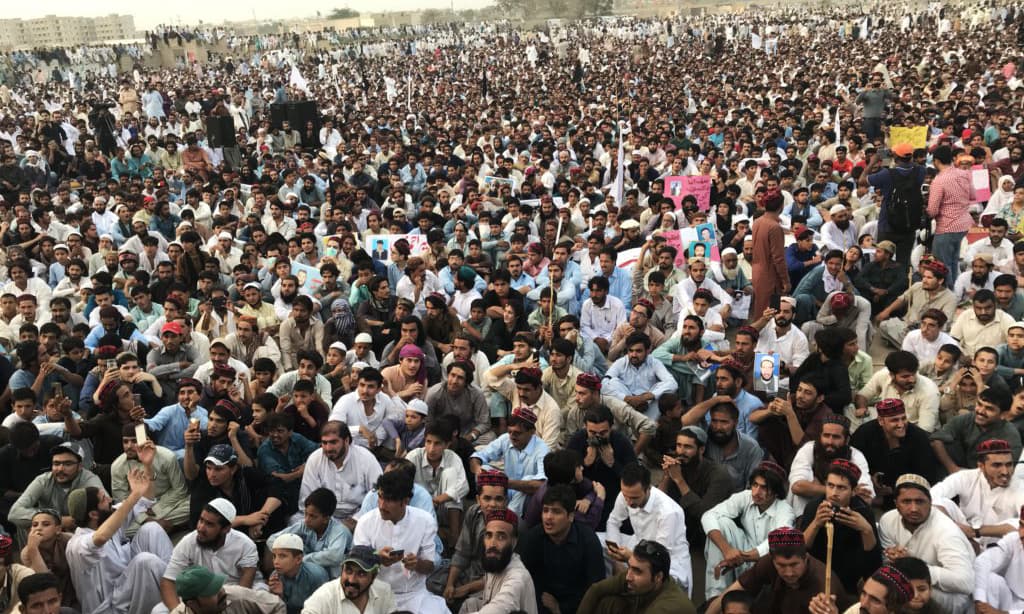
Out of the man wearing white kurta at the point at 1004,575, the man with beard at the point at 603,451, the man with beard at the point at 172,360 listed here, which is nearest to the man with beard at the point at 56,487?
the man with beard at the point at 172,360

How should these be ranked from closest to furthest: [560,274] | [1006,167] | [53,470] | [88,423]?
[53,470] < [88,423] < [560,274] < [1006,167]

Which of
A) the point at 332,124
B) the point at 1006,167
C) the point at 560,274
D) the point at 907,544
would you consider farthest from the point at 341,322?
the point at 332,124

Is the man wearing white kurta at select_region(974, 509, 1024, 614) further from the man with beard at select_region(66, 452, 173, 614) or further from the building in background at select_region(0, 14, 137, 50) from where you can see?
the building in background at select_region(0, 14, 137, 50)

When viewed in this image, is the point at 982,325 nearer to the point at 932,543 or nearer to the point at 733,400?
the point at 733,400

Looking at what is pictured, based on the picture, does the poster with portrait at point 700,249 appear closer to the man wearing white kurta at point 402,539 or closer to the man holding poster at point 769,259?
the man holding poster at point 769,259

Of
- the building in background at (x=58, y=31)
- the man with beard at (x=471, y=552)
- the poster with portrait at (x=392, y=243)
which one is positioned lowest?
the man with beard at (x=471, y=552)

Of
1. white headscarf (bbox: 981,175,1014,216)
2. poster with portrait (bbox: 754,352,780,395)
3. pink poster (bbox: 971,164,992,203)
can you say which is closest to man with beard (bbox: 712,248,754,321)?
poster with portrait (bbox: 754,352,780,395)

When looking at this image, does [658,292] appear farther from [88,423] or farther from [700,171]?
[700,171]
